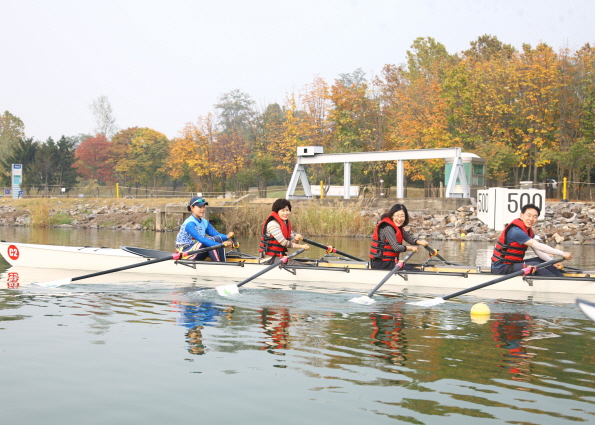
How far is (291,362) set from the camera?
617 centimetres

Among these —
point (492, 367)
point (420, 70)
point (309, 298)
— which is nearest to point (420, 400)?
point (492, 367)

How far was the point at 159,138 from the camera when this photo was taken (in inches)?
2234

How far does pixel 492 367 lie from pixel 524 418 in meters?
1.37

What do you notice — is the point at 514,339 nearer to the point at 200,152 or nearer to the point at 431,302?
the point at 431,302

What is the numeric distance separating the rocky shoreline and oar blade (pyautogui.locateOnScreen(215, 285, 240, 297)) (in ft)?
53.4

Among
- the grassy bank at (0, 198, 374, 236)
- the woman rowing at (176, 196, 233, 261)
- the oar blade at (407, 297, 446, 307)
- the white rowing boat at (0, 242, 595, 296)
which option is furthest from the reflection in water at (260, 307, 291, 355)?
the grassy bank at (0, 198, 374, 236)

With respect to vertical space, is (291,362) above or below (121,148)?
below

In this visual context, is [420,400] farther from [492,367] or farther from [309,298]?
[309,298]

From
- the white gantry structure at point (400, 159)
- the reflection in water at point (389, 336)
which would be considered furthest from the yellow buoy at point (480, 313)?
the white gantry structure at point (400, 159)

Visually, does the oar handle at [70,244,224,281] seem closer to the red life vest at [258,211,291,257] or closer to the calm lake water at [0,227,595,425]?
the red life vest at [258,211,291,257]

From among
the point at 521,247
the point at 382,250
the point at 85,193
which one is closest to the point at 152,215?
the point at 85,193

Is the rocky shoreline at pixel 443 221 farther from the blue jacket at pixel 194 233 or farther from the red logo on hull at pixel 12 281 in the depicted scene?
the red logo on hull at pixel 12 281

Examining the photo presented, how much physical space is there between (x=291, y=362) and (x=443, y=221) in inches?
836

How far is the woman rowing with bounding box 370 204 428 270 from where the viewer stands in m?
10.0
